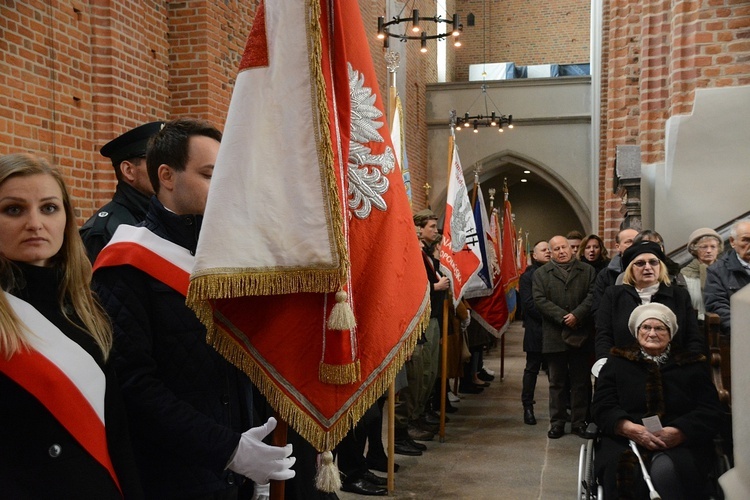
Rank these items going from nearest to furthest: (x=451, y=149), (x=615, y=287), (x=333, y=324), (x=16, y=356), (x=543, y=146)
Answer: (x=16, y=356) < (x=333, y=324) < (x=615, y=287) < (x=451, y=149) < (x=543, y=146)

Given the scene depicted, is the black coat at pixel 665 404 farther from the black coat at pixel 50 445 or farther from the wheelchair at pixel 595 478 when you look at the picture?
the black coat at pixel 50 445

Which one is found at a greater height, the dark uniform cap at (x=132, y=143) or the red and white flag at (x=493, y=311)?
the dark uniform cap at (x=132, y=143)

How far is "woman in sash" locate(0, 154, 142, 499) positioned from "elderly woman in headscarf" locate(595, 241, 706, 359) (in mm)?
3600

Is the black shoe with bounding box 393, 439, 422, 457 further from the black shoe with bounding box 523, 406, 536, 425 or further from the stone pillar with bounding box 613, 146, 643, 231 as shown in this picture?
the stone pillar with bounding box 613, 146, 643, 231

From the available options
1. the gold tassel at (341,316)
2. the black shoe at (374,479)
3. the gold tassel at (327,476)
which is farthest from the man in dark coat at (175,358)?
the black shoe at (374,479)

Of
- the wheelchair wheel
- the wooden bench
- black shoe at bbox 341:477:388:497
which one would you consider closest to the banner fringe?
the wheelchair wheel

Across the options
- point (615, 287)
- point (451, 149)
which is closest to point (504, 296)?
point (451, 149)

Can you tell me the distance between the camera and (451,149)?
735cm

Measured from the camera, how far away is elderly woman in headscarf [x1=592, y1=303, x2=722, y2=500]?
3.57 metres

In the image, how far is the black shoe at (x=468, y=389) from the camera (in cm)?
852

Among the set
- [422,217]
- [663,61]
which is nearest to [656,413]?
[422,217]

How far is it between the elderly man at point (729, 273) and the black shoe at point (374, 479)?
236 centimetres

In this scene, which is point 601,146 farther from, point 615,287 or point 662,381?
→ point 662,381

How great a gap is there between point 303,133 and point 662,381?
8.74 ft
